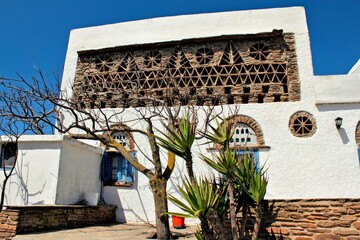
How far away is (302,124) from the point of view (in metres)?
9.28

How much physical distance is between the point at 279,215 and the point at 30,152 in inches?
255

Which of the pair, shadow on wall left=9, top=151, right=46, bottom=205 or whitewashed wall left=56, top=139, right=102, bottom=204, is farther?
whitewashed wall left=56, top=139, right=102, bottom=204

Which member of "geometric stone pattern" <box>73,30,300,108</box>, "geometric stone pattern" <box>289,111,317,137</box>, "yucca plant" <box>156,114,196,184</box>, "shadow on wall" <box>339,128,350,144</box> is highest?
"geometric stone pattern" <box>73,30,300,108</box>

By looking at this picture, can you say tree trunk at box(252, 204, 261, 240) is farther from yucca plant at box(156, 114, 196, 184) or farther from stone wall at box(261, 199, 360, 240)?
yucca plant at box(156, 114, 196, 184)

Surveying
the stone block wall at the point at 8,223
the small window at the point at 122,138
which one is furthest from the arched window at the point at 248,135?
the stone block wall at the point at 8,223

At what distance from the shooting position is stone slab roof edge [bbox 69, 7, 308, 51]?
416 inches

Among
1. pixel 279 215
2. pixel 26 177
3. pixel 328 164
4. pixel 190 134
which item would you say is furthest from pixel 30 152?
pixel 328 164

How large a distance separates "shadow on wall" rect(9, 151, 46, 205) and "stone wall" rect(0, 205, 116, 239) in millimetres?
874

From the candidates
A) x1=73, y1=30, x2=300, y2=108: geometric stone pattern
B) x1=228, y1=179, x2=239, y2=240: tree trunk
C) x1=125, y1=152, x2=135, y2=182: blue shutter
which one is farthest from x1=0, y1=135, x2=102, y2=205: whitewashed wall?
x1=228, y1=179, x2=239, y2=240: tree trunk

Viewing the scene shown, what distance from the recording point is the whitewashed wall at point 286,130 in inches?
345

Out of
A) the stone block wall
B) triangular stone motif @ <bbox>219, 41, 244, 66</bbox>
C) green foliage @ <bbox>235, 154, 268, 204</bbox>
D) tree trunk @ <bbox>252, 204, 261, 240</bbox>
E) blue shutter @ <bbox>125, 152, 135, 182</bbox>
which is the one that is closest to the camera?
tree trunk @ <bbox>252, 204, 261, 240</bbox>

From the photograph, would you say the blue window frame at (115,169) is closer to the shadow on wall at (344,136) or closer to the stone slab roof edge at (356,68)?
the shadow on wall at (344,136)

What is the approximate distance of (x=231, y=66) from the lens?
10398 millimetres

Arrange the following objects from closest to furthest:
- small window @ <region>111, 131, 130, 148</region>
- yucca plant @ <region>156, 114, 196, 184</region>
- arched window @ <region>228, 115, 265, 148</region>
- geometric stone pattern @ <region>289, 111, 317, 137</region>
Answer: yucca plant @ <region>156, 114, 196, 184</region> < geometric stone pattern @ <region>289, 111, 317, 137</region> < arched window @ <region>228, 115, 265, 148</region> < small window @ <region>111, 131, 130, 148</region>
